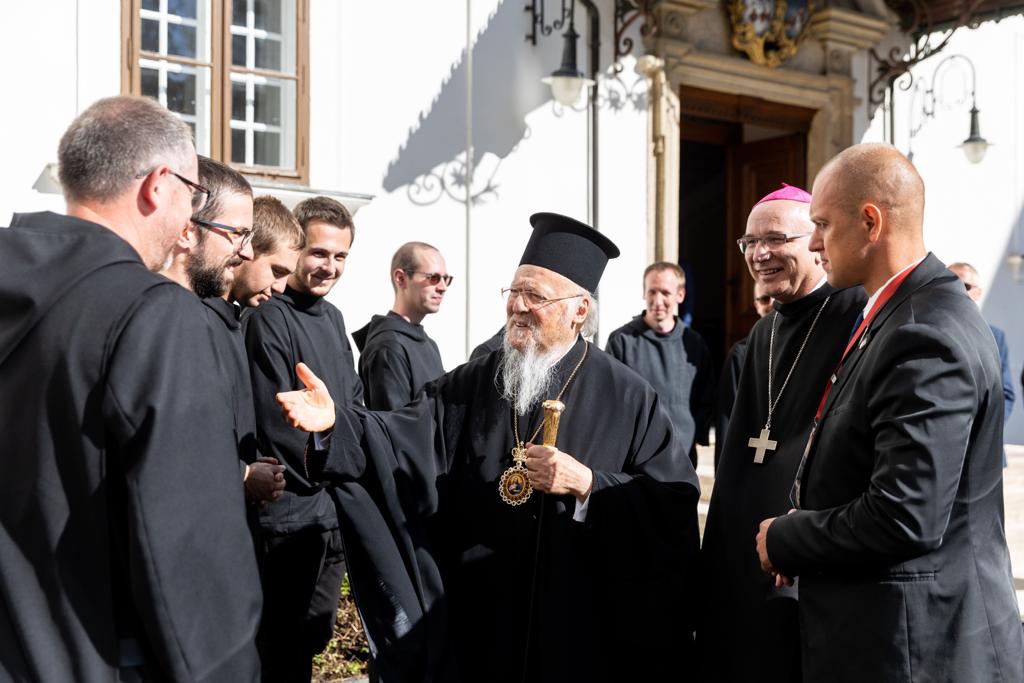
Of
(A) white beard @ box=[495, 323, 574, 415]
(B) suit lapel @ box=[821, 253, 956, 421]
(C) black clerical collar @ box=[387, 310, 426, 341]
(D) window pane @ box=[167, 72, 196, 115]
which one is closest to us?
(B) suit lapel @ box=[821, 253, 956, 421]

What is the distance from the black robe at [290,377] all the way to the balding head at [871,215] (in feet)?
6.66

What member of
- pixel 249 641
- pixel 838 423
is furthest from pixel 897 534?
pixel 249 641

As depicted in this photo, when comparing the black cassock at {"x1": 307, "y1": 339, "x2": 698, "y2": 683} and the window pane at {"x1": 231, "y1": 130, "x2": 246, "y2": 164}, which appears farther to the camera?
the window pane at {"x1": 231, "y1": 130, "x2": 246, "y2": 164}

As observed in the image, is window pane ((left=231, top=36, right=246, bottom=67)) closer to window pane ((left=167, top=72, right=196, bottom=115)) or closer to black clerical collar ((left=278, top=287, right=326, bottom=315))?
window pane ((left=167, top=72, right=196, bottom=115))

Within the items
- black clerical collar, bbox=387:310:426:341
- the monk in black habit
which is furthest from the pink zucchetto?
black clerical collar, bbox=387:310:426:341

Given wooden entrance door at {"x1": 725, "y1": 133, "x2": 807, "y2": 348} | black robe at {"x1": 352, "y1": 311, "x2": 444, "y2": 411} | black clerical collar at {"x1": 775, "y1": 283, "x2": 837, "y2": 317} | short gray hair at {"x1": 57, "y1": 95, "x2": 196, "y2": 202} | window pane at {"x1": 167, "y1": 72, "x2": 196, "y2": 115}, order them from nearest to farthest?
short gray hair at {"x1": 57, "y1": 95, "x2": 196, "y2": 202} → black clerical collar at {"x1": 775, "y1": 283, "x2": 837, "y2": 317} → black robe at {"x1": 352, "y1": 311, "x2": 444, "y2": 411} → window pane at {"x1": 167, "y1": 72, "x2": 196, "y2": 115} → wooden entrance door at {"x1": 725, "y1": 133, "x2": 807, "y2": 348}

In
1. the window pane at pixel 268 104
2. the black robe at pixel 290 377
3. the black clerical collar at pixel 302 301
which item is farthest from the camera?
the window pane at pixel 268 104

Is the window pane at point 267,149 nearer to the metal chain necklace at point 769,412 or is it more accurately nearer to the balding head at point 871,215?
the metal chain necklace at point 769,412

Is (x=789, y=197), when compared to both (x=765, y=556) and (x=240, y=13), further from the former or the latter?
(x=240, y=13)

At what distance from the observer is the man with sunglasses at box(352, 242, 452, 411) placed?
5266 millimetres

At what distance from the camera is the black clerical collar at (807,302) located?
3484mm

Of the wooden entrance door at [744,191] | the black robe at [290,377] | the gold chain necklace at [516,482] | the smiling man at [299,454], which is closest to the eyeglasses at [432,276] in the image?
the smiling man at [299,454]

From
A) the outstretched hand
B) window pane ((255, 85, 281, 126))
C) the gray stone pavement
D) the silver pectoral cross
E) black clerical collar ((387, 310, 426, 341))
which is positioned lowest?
the gray stone pavement

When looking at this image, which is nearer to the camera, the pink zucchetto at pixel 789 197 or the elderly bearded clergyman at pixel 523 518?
the elderly bearded clergyman at pixel 523 518
